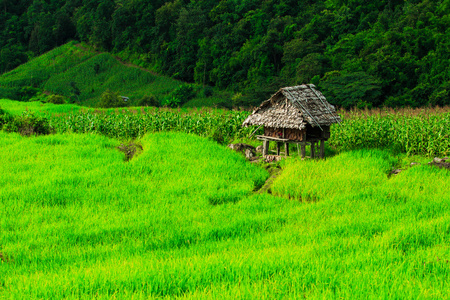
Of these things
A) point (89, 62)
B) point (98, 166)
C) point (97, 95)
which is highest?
point (89, 62)

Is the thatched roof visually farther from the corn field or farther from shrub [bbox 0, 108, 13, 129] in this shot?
shrub [bbox 0, 108, 13, 129]

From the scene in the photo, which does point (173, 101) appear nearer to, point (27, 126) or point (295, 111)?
point (27, 126)

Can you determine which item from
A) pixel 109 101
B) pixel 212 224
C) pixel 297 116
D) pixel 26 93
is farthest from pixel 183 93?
pixel 212 224

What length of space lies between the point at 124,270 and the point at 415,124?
14.2 m

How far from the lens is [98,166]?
39.6 feet

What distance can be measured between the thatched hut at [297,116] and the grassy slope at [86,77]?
52458 millimetres

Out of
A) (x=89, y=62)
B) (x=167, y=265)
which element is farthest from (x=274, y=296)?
(x=89, y=62)

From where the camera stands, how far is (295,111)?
12758mm

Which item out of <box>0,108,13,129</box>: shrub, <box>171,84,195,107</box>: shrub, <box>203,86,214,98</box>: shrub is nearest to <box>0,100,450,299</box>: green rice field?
<box>0,108,13,129</box>: shrub

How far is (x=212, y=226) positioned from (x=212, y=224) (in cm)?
20

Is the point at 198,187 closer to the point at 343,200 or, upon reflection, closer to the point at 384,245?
the point at 343,200

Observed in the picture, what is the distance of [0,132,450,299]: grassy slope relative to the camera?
5062 mm

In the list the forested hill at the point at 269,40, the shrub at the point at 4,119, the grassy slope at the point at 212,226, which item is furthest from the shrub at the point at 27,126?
the forested hill at the point at 269,40

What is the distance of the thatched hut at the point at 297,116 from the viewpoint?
12.6m
